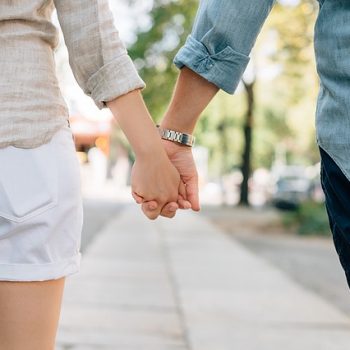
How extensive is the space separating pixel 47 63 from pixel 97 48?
0.12 metres

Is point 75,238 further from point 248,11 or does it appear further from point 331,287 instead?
point 331,287

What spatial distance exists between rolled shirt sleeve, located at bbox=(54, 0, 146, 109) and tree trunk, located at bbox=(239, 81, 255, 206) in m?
26.4

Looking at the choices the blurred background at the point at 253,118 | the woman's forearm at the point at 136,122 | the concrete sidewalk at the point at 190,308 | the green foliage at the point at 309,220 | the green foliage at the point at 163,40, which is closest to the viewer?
the woman's forearm at the point at 136,122

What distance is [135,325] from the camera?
17.7ft

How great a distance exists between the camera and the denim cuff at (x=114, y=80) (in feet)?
5.72

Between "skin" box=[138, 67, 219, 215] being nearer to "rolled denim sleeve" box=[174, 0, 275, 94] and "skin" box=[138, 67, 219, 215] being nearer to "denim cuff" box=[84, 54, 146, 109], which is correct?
"rolled denim sleeve" box=[174, 0, 275, 94]

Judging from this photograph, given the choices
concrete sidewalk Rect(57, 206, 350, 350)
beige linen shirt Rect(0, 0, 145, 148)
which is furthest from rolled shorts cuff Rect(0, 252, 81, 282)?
concrete sidewalk Rect(57, 206, 350, 350)

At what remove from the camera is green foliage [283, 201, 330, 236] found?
57.2 ft

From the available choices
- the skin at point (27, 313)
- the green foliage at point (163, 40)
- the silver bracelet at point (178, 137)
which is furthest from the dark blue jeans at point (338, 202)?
the green foliage at point (163, 40)

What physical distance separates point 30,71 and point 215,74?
0.45m

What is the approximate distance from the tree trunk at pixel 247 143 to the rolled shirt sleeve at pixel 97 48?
26.4 m

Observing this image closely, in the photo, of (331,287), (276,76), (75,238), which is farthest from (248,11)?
(276,76)

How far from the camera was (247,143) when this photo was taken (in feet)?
99.2

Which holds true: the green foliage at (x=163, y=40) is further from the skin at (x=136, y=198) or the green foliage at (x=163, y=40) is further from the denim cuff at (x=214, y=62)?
the skin at (x=136, y=198)
